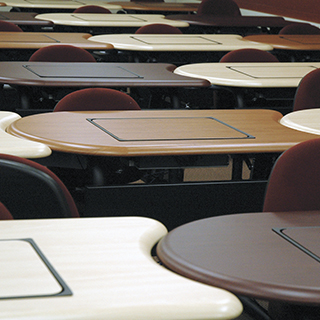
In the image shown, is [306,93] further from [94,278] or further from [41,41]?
[94,278]

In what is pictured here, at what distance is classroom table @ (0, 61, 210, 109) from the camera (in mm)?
3133

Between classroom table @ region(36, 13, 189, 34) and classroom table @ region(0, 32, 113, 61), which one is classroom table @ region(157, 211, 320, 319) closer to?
classroom table @ region(0, 32, 113, 61)

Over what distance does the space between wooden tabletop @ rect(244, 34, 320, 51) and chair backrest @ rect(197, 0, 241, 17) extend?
1.89 metres

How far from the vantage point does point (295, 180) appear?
1.75 metres

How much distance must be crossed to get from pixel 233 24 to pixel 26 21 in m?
2.07

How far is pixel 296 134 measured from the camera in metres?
2.33

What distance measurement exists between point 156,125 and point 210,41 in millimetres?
2646

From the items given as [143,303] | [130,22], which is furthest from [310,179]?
[130,22]

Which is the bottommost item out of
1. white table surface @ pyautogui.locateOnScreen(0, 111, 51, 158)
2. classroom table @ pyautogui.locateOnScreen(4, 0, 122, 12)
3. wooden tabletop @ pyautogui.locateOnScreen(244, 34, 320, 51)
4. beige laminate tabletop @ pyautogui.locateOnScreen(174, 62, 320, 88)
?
white table surface @ pyautogui.locateOnScreen(0, 111, 51, 158)

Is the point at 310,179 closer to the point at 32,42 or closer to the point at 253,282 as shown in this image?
the point at 253,282

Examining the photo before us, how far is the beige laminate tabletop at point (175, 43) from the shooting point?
4.49 metres

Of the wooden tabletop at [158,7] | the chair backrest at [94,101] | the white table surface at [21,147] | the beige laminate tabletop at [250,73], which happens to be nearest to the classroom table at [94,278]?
the white table surface at [21,147]

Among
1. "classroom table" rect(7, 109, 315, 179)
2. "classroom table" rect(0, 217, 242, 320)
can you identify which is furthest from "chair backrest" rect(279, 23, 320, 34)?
"classroom table" rect(0, 217, 242, 320)

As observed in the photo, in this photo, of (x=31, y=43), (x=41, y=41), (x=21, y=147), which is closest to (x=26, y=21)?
(x=41, y=41)
